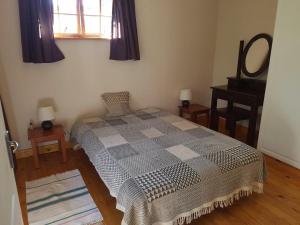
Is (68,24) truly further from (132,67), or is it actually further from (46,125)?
(46,125)

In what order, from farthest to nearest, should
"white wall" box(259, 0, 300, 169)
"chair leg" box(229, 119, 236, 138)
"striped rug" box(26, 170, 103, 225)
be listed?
"chair leg" box(229, 119, 236, 138)
"white wall" box(259, 0, 300, 169)
"striped rug" box(26, 170, 103, 225)

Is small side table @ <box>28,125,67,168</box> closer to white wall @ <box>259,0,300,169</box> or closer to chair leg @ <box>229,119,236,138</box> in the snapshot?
chair leg @ <box>229,119,236,138</box>

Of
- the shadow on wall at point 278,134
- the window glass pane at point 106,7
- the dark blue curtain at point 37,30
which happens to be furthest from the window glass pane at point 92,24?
the shadow on wall at point 278,134

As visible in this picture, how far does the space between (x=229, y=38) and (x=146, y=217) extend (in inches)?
124

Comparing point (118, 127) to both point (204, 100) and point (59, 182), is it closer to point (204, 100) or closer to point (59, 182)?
point (59, 182)

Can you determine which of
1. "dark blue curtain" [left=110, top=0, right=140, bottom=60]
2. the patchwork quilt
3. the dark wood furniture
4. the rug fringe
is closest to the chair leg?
the dark wood furniture

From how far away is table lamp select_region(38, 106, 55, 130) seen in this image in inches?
101

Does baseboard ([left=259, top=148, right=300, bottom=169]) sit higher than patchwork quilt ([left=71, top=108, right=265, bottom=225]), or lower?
lower

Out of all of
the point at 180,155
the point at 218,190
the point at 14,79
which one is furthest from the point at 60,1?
the point at 218,190

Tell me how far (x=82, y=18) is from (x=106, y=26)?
315 mm

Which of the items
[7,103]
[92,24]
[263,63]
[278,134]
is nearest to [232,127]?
[278,134]

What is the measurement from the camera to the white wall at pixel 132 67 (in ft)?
8.49

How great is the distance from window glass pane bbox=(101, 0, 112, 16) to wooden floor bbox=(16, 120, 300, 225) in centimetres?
185

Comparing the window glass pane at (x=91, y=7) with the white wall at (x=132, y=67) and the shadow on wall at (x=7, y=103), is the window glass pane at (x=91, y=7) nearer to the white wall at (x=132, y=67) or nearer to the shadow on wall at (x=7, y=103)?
the white wall at (x=132, y=67)
